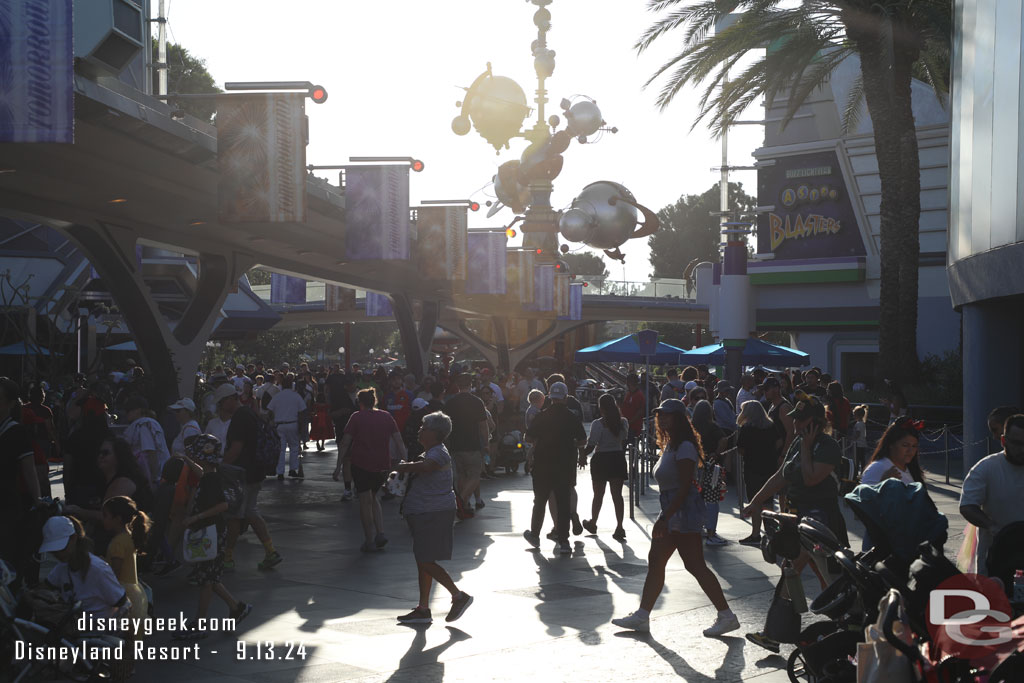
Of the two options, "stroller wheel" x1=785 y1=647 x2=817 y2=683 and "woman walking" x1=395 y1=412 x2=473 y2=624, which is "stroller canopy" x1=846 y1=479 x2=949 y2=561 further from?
"woman walking" x1=395 y1=412 x2=473 y2=624

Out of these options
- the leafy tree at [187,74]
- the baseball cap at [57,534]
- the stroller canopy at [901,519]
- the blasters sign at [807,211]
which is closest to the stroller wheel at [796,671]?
the stroller canopy at [901,519]

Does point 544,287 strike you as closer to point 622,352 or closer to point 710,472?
point 622,352

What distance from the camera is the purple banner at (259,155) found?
644 inches

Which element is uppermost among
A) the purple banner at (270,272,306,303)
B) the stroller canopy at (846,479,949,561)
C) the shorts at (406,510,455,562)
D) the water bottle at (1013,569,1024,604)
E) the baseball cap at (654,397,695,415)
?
the purple banner at (270,272,306,303)

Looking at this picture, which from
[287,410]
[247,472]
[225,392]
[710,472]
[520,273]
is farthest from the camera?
[520,273]

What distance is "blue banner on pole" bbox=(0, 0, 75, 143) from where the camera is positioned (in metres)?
11.0

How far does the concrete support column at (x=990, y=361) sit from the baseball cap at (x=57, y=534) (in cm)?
1128

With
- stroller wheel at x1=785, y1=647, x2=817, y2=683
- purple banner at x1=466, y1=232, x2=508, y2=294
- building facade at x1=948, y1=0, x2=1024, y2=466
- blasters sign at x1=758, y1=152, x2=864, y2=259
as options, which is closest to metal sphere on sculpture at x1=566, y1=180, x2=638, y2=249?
purple banner at x1=466, y1=232, x2=508, y2=294

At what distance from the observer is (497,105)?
136 ft

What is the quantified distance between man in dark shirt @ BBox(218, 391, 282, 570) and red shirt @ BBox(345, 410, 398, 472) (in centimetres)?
140

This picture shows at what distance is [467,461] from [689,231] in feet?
293

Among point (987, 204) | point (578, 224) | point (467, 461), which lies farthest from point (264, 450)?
point (578, 224)

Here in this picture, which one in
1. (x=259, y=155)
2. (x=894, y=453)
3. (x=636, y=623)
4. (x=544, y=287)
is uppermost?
(x=259, y=155)

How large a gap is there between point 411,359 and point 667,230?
214 feet
